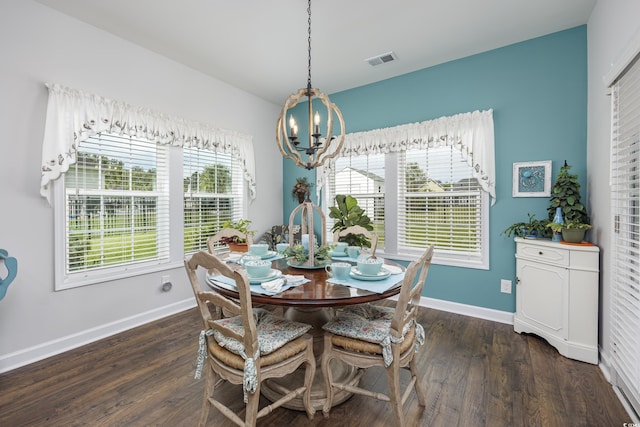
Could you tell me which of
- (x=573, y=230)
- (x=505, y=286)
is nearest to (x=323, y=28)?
(x=573, y=230)

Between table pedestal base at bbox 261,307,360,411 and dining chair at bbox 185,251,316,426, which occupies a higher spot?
dining chair at bbox 185,251,316,426

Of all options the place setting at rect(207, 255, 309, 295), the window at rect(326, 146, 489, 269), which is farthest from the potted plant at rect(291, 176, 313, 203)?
the place setting at rect(207, 255, 309, 295)

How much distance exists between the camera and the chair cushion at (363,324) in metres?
1.62

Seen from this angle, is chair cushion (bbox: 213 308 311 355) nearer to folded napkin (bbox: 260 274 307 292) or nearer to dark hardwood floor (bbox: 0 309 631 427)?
folded napkin (bbox: 260 274 307 292)

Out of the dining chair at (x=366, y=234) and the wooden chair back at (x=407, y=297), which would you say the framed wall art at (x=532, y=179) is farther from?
the wooden chair back at (x=407, y=297)

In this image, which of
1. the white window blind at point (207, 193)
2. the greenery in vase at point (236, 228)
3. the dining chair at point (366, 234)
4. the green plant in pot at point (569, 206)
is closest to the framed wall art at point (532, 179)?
the green plant in pot at point (569, 206)

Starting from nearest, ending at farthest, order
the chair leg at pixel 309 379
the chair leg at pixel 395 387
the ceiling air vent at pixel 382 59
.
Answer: the chair leg at pixel 395 387
the chair leg at pixel 309 379
the ceiling air vent at pixel 382 59

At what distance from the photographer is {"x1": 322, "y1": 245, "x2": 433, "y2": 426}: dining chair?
153cm

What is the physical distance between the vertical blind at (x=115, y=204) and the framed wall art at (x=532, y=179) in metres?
3.84

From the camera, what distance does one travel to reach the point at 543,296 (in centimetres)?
258

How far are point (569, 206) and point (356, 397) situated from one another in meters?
2.41

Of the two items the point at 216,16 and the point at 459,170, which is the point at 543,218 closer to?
the point at 459,170

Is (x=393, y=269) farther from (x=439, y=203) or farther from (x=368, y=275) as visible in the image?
(x=439, y=203)

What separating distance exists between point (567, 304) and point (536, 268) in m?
0.36
